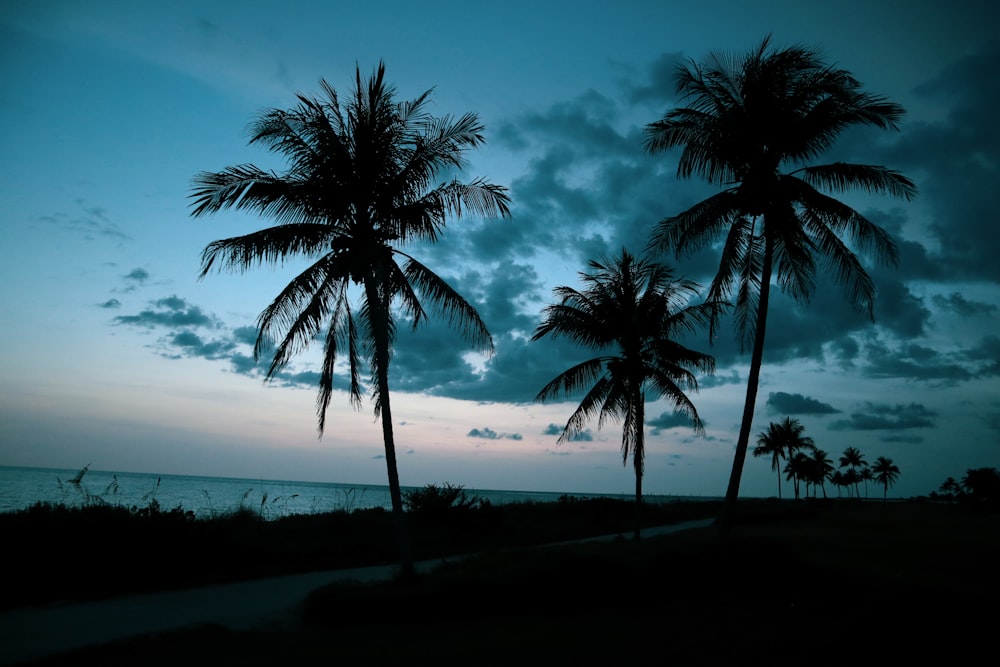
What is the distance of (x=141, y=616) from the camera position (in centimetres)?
873

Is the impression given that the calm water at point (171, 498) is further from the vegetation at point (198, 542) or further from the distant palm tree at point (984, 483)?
the distant palm tree at point (984, 483)

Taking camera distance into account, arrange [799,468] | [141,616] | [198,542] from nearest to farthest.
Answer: [141,616] < [198,542] < [799,468]

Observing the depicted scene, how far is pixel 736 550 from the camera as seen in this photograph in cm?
1053

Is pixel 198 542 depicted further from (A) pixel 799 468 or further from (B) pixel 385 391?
(A) pixel 799 468

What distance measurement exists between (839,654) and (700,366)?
15.2 metres

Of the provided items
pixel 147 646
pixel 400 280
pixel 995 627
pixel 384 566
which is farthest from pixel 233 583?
pixel 995 627

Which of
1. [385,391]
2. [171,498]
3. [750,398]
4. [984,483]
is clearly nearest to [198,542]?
[385,391]

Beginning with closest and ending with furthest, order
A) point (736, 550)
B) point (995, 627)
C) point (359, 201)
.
A: 1. point (995, 627)
2. point (736, 550)
3. point (359, 201)

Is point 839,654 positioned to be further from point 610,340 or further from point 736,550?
point 610,340

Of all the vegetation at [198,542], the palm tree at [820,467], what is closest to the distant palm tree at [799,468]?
the palm tree at [820,467]

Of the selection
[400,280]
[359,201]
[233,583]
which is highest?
[359,201]

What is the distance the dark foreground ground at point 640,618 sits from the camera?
6.50m

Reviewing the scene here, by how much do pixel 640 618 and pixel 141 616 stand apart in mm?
6913

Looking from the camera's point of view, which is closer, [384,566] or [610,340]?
[384,566]
